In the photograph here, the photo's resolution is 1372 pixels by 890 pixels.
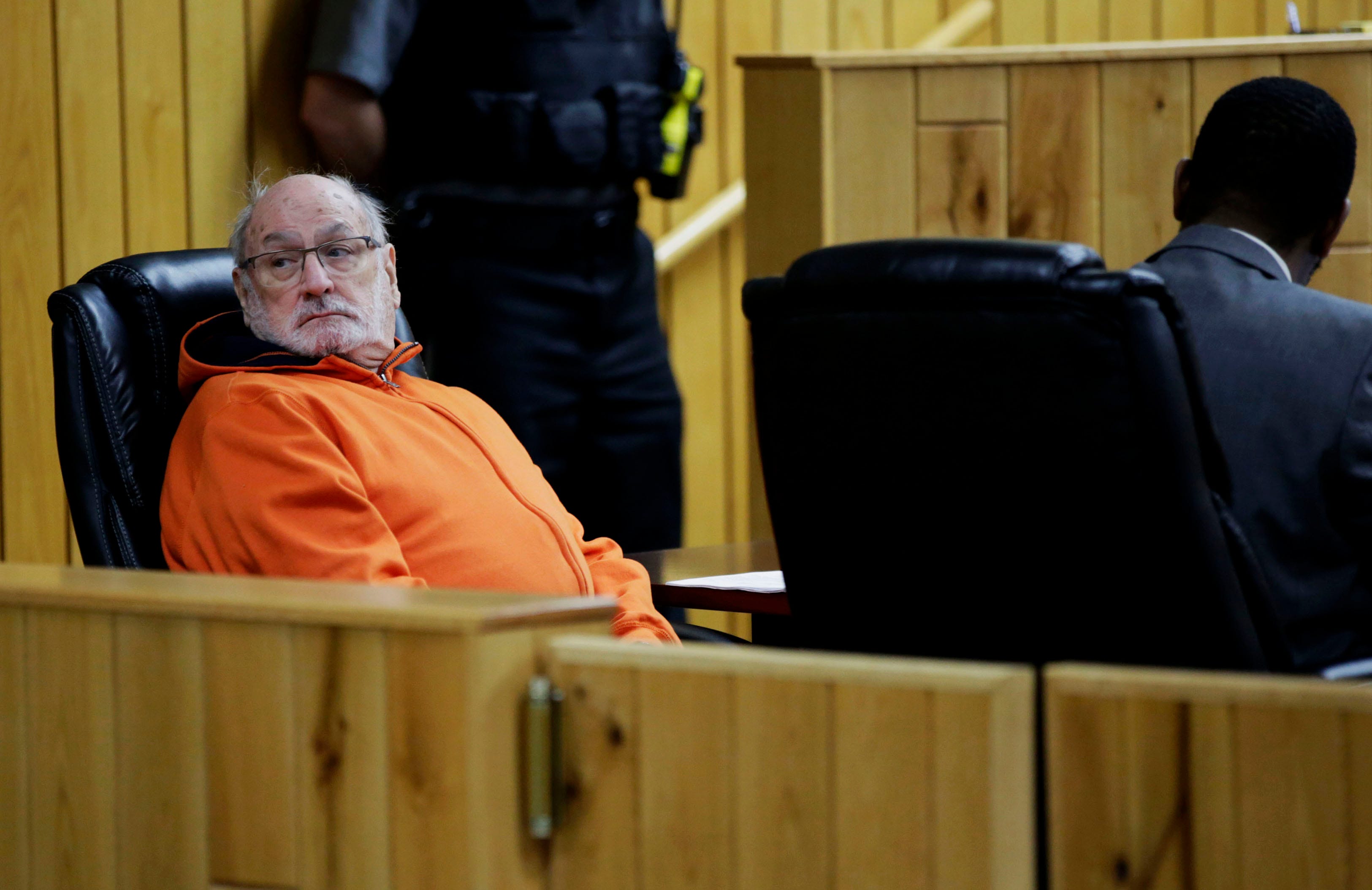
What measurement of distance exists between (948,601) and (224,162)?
1.84 metres

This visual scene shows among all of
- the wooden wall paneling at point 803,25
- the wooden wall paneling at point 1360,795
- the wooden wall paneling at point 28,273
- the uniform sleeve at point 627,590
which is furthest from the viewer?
the wooden wall paneling at point 803,25

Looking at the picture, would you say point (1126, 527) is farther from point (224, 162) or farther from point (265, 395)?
point (224, 162)

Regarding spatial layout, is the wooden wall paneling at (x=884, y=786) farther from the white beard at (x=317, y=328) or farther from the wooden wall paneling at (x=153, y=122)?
the wooden wall paneling at (x=153, y=122)

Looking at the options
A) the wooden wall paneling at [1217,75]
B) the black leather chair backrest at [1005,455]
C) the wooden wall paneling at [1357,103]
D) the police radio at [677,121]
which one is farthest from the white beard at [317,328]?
the wooden wall paneling at [1357,103]

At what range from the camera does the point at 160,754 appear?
3.89ft

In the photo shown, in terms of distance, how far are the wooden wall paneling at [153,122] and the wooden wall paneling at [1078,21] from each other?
6.86 feet

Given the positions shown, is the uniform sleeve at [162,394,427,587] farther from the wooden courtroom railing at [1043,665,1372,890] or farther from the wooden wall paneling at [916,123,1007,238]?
the wooden wall paneling at [916,123,1007,238]

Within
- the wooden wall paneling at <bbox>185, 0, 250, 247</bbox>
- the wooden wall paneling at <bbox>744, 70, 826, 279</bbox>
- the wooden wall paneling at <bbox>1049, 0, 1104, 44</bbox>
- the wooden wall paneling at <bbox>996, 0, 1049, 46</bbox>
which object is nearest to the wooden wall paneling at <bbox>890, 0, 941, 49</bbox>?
the wooden wall paneling at <bbox>996, 0, 1049, 46</bbox>

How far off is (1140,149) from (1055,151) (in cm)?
14

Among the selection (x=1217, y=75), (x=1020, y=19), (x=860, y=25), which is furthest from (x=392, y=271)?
(x=1020, y=19)

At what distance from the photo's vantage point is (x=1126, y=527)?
1281mm

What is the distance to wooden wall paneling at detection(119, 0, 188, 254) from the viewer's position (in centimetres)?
272

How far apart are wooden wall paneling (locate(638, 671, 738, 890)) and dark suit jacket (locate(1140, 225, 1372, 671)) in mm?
752

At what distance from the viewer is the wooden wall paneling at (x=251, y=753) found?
1146 mm
